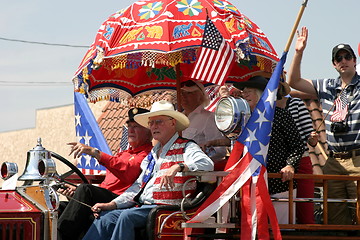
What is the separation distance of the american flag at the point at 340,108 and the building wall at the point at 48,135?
16.4 metres

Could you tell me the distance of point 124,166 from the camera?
709 cm

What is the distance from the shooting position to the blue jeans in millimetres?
5992

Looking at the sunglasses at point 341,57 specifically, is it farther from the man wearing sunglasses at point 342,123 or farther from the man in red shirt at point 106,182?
the man in red shirt at point 106,182

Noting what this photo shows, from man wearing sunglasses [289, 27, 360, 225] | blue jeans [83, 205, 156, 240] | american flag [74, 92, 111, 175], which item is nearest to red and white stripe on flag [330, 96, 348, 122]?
man wearing sunglasses [289, 27, 360, 225]

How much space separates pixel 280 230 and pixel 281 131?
0.86 meters

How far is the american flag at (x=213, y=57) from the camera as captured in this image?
6.69 meters

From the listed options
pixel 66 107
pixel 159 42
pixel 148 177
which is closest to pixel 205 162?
pixel 148 177

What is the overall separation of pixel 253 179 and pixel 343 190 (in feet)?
4.80

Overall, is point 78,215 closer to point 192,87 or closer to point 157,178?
point 157,178

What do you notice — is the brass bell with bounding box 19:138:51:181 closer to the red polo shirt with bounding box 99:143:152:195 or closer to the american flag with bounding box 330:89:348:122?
the red polo shirt with bounding box 99:143:152:195

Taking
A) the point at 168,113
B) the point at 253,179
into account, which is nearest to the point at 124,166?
the point at 168,113

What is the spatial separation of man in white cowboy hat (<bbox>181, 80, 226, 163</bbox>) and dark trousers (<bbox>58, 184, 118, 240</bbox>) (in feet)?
3.71

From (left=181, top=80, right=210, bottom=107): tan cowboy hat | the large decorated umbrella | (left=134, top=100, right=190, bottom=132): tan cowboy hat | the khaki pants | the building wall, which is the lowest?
the khaki pants

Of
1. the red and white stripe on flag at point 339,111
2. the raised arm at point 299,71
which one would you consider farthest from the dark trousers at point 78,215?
the red and white stripe on flag at point 339,111
